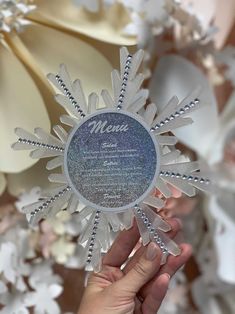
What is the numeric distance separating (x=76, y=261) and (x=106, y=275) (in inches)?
5.5

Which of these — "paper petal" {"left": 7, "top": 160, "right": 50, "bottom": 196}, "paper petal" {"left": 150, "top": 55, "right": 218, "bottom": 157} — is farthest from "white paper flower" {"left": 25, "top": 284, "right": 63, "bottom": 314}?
"paper petal" {"left": 150, "top": 55, "right": 218, "bottom": 157}

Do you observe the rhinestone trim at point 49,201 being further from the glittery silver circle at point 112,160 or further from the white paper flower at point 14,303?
the white paper flower at point 14,303

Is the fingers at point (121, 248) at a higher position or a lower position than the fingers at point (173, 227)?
lower

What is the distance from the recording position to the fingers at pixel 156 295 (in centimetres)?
50

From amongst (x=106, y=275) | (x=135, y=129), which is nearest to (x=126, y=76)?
(x=135, y=129)

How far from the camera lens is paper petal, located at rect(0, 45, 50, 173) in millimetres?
617

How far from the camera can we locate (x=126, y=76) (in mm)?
473

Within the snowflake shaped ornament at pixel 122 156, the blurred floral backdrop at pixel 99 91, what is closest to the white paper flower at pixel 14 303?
the blurred floral backdrop at pixel 99 91

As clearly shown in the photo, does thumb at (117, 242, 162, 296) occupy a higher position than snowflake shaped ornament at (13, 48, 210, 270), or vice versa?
snowflake shaped ornament at (13, 48, 210, 270)

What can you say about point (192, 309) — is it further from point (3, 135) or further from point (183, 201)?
point (3, 135)

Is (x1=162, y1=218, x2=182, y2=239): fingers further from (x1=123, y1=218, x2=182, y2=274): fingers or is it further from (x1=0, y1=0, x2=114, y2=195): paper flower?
(x1=0, y1=0, x2=114, y2=195): paper flower

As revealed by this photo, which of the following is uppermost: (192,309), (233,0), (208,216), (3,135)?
(233,0)

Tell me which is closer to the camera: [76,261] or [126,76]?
[126,76]

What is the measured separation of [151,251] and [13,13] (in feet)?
0.93
